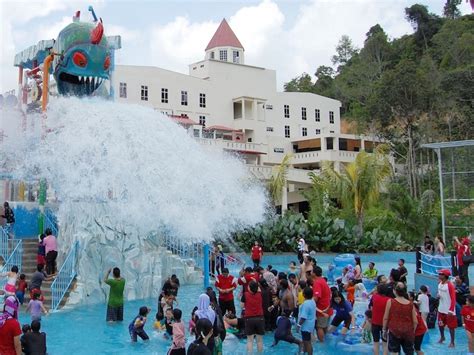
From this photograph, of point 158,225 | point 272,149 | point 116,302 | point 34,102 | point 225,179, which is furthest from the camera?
point 272,149

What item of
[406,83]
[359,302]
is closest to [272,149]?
[406,83]

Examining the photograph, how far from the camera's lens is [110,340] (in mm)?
11547

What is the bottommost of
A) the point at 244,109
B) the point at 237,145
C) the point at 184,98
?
the point at 237,145

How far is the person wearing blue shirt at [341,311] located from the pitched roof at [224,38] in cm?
5200

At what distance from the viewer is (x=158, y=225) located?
17.7 metres

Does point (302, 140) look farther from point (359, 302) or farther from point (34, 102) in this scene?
point (359, 302)

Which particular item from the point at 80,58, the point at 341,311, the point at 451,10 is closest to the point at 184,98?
the point at 80,58

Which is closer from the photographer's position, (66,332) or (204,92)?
(66,332)

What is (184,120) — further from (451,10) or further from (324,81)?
(451,10)

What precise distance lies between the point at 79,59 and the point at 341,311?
13.9 metres

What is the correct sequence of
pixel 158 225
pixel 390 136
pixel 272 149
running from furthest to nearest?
1. pixel 272 149
2. pixel 390 136
3. pixel 158 225

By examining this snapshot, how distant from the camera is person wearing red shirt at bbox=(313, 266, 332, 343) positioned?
10609mm

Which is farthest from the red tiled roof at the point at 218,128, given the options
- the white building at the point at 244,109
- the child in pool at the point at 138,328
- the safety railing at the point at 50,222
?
the child in pool at the point at 138,328

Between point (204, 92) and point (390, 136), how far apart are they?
57.5ft
